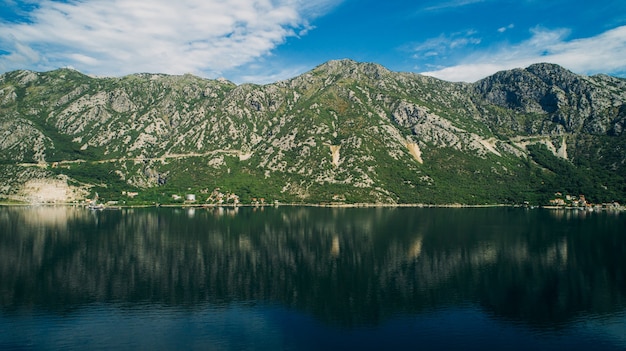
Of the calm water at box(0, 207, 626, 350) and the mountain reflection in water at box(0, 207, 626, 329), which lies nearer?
the calm water at box(0, 207, 626, 350)

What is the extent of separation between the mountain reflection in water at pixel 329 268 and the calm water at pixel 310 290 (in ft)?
1.36

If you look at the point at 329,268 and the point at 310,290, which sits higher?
the point at 329,268

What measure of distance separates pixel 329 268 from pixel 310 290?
15687 millimetres

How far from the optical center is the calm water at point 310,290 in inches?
2105

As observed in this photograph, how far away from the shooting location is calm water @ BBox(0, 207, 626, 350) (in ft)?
175

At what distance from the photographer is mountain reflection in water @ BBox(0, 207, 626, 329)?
66500 mm

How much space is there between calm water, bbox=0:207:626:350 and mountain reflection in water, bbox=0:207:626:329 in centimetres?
42

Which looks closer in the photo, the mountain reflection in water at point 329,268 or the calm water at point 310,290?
the calm water at point 310,290

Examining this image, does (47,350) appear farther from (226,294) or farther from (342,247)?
(342,247)

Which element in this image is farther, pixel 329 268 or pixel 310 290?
pixel 329 268

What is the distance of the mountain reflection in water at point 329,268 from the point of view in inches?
2618

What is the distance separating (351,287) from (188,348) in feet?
108

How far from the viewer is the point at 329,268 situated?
88500mm

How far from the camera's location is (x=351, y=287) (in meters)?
74.6
